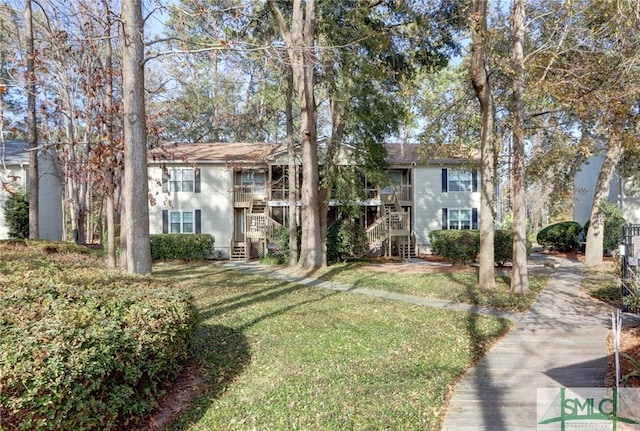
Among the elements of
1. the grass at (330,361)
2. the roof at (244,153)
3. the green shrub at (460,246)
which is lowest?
the grass at (330,361)

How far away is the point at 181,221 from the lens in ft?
71.1

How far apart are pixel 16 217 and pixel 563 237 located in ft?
99.6

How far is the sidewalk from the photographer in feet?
12.9

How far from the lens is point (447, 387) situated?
4562 mm

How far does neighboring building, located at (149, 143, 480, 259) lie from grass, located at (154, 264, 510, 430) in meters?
12.1

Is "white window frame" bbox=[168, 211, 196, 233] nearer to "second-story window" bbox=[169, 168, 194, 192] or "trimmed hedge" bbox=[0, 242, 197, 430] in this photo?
"second-story window" bbox=[169, 168, 194, 192]

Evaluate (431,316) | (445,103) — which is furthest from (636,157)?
(431,316)

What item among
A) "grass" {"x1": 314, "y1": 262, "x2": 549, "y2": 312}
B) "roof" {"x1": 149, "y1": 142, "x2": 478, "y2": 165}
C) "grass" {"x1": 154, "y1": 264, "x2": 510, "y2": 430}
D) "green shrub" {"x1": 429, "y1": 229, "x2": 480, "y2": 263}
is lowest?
"grass" {"x1": 314, "y1": 262, "x2": 549, "y2": 312}

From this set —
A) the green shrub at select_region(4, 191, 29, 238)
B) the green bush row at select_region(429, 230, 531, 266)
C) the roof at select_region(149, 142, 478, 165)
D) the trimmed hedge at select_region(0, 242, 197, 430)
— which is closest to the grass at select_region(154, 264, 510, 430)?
the trimmed hedge at select_region(0, 242, 197, 430)

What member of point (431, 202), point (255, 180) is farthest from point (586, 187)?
point (255, 180)

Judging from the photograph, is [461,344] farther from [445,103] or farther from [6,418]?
[445,103]

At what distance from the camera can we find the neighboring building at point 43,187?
2178 cm

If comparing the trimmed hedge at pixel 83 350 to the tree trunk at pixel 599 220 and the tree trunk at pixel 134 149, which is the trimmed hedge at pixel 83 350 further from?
the tree trunk at pixel 599 220

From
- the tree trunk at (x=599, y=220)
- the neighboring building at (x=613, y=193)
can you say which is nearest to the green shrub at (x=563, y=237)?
the neighboring building at (x=613, y=193)
